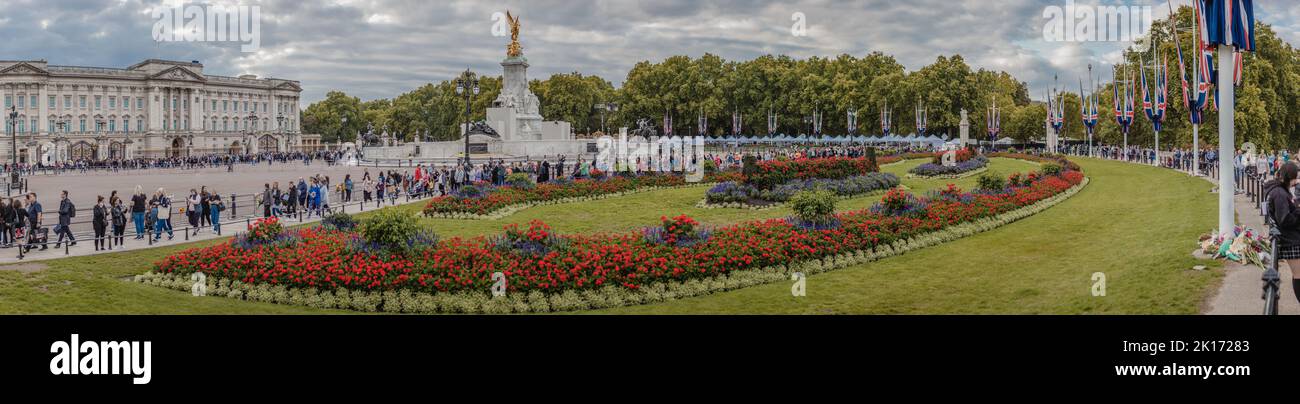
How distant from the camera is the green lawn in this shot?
12547mm

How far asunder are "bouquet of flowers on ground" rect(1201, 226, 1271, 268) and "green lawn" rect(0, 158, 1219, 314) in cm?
45

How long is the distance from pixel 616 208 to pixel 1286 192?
812 inches

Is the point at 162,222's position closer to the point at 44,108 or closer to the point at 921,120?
the point at 921,120

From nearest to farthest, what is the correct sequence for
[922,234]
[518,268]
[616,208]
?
[518,268] → [922,234] → [616,208]

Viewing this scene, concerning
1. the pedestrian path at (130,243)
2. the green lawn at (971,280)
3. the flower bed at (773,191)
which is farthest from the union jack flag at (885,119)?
the pedestrian path at (130,243)

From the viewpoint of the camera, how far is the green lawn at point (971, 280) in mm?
12547

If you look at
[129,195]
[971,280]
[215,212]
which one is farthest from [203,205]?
[129,195]

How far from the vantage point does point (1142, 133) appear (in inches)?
2657

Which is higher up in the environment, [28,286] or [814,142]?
[814,142]

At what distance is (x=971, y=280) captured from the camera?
14844 millimetres

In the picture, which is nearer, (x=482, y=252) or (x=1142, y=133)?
(x=482, y=252)

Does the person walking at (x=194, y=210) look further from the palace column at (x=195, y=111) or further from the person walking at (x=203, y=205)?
the palace column at (x=195, y=111)

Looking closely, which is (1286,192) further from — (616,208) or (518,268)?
(616,208)
